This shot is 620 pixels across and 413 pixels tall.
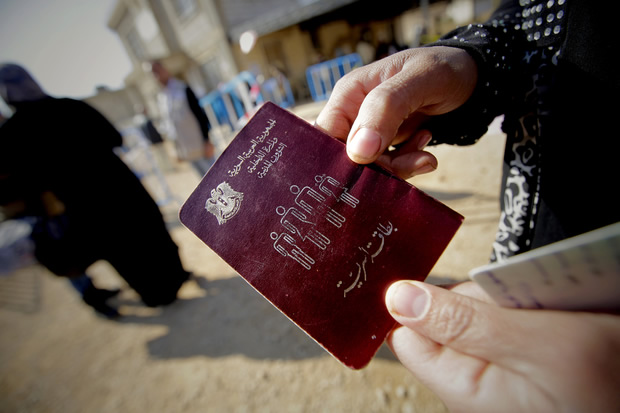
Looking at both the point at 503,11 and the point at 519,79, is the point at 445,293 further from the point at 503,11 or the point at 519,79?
the point at 503,11

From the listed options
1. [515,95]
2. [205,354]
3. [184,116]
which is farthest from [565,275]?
[184,116]

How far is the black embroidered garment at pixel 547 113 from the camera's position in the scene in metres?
0.76

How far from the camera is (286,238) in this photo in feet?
2.46

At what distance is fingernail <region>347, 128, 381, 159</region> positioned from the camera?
73 cm

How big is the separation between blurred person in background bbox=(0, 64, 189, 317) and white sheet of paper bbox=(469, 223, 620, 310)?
8.21 ft

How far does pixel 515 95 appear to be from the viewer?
103cm

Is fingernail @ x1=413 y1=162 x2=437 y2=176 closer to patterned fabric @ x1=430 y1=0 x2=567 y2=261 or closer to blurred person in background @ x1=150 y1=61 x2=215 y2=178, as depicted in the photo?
patterned fabric @ x1=430 y1=0 x2=567 y2=261

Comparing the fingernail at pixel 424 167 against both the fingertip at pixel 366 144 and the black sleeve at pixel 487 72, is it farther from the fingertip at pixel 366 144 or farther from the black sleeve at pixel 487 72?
the fingertip at pixel 366 144

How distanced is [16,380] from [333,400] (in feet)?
9.64

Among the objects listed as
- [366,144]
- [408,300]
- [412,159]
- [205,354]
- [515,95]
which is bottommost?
[205,354]

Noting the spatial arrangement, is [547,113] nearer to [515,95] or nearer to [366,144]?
[515,95]

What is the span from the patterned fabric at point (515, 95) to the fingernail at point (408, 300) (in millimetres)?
738

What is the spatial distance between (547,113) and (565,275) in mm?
715

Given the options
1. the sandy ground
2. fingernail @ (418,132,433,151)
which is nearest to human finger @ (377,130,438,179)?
fingernail @ (418,132,433,151)
